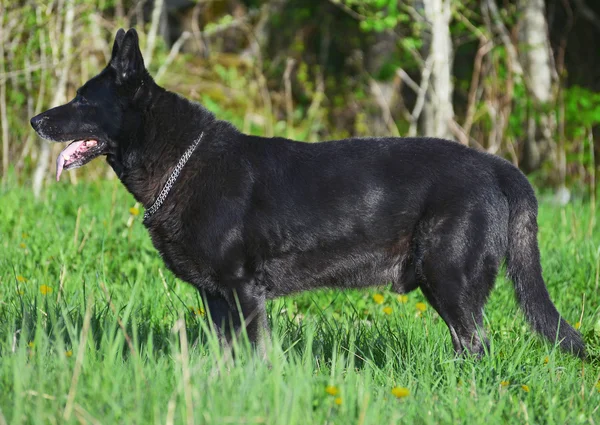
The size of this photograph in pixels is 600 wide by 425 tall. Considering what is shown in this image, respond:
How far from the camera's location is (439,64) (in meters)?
Result: 7.87

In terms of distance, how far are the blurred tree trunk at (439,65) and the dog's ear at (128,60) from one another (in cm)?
478

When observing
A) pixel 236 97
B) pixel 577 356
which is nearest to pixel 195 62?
pixel 236 97

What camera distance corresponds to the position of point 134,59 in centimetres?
355

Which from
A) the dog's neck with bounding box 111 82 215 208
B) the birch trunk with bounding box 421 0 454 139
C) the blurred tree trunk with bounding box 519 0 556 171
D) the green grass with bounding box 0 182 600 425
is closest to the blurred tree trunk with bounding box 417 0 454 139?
the birch trunk with bounding box 421 0 454 139

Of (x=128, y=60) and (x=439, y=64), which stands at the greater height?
(x=128, y=60)

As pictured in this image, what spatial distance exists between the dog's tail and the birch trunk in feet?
14.4

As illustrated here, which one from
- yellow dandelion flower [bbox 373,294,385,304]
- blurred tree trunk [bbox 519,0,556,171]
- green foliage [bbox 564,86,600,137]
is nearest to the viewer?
yellow dandelion flower [bbox 373,294,385,304]

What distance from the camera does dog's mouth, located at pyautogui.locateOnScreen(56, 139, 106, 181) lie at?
11.8 feet

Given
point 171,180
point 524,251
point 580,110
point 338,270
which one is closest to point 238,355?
point 338,270

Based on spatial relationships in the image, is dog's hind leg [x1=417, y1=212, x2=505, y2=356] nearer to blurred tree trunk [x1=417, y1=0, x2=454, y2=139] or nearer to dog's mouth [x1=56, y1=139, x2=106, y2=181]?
dog's mouth [x1=56, y1=139, x2=106, y2=181]

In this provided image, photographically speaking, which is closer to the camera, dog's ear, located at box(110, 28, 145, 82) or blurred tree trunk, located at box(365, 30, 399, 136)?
dog's ear, located at box(110, 28, 145, 82)

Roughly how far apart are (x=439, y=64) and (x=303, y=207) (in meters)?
4.77

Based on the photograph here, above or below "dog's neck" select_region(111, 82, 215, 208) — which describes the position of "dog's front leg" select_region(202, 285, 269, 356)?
below

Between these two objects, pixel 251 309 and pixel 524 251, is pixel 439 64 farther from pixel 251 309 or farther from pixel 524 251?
pixel 251 309
